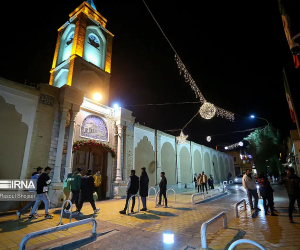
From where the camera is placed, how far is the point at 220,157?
33.9 meters

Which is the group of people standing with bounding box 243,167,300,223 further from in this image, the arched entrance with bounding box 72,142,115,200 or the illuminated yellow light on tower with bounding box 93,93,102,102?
the illuminated yellow light on tower with bounding box 93,93,102,102

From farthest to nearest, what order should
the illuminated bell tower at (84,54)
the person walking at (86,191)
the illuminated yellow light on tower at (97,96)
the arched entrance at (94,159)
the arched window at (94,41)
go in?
1. the arched window at (94,41)
2. the illuminated bell tower at (84,54)
3. the illuminated yellow light on tower at (97,96)
4. the arched entrance at (94,159)
5. the person walking at (86,191)

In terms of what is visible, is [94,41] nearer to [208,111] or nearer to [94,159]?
[94,159]

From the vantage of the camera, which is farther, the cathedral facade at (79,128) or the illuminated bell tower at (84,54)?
the illuminated bell tower at (84,54)

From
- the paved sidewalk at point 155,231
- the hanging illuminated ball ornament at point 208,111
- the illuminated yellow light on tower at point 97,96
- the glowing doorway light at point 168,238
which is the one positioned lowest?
the paved sidewalk at point 155,231

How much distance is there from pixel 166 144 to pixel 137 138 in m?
4.75

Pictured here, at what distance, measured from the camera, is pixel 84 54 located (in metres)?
14.3

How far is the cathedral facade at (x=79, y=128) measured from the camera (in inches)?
324

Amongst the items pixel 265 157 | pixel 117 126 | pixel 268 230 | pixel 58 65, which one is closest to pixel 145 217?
pixel 268 230

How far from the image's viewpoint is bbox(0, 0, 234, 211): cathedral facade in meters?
8.22

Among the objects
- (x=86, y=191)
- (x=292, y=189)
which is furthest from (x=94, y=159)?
(x=292, y=189)

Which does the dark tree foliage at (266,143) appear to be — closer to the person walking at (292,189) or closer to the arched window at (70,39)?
the person walking at (292,189)

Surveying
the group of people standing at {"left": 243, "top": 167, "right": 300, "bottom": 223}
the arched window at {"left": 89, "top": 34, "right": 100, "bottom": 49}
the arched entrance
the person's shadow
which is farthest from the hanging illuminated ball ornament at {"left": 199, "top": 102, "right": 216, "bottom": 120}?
the arched window at {"left": 89, "top": 34, "right": 100, "bottom": 49}

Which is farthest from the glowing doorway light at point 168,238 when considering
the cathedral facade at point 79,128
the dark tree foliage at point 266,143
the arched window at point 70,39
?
the dark tree foliage at point 266,143
